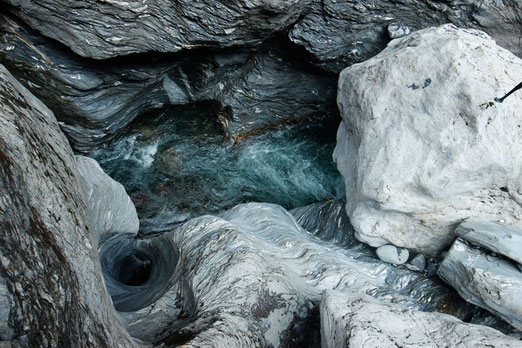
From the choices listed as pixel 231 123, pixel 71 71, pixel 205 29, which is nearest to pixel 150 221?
pixel 231 123

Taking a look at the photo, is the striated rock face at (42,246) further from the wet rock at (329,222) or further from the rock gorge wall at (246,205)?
the wet rock at (329,222)

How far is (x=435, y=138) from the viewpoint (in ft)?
13.1

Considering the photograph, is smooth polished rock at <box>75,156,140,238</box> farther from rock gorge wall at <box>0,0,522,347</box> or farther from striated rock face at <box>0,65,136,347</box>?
striated rock face at <box>0,65,136,347</box>

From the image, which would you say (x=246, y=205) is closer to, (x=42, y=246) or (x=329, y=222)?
(x=329, y=222)

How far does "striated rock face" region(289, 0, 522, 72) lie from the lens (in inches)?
213

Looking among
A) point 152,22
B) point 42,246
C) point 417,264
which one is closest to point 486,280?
point 417,264

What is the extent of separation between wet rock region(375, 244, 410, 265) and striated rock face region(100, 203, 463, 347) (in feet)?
0.27

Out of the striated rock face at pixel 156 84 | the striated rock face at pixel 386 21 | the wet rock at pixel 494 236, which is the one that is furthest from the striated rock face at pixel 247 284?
the striated rock face at pixel 386 21

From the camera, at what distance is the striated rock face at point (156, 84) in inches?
191

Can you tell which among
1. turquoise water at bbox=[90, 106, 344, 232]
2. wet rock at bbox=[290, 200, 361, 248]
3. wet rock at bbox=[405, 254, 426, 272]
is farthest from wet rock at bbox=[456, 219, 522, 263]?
turquoise water at bbox=[90, 106, 344, 232]

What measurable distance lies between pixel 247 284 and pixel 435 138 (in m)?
2.18

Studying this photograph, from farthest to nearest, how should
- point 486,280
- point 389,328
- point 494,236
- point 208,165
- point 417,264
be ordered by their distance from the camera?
point 208,165, point 417,264, point 494,236, point 486,280, point 389,328

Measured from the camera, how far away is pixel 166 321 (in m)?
3.55

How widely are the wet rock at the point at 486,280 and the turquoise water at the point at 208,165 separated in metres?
2.74
